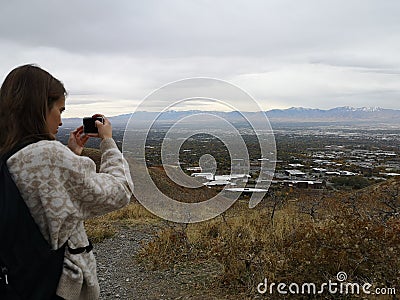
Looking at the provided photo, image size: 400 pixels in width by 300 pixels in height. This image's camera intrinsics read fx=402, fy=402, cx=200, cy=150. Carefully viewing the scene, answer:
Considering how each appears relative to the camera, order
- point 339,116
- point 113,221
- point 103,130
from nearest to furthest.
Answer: point 103,130
point 113,221
point 339,116

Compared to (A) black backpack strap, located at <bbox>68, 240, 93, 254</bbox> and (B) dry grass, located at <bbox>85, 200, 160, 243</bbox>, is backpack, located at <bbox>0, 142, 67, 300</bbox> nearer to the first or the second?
(A) black backpack strap, located at <bbox>68, 240, 93, 254</bbox>

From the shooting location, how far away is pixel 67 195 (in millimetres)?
1491

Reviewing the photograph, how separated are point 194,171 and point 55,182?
12.8ft

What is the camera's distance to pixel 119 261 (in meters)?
5.04

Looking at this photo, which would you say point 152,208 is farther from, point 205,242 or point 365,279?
point 365,279

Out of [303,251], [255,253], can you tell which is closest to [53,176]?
[303,251]

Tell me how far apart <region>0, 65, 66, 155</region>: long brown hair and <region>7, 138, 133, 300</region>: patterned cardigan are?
10cm

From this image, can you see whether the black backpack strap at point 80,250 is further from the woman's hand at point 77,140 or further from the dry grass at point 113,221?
the dry grass at point 113,221

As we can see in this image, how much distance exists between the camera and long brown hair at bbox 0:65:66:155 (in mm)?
1523

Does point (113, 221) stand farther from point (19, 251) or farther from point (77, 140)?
point (19, 251)

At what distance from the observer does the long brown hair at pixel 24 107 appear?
5.00ft

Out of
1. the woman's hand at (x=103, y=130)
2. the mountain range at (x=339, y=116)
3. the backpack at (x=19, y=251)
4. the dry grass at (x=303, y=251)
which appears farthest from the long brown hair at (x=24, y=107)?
the mountain range at (x=339, y=116)

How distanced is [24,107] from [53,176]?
30 cm

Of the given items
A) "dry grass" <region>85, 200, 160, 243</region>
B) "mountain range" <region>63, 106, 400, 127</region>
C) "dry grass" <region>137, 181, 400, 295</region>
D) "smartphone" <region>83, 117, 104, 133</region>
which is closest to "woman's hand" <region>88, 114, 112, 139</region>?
"smartphone" <region>83, 117, 104, 133</region>
